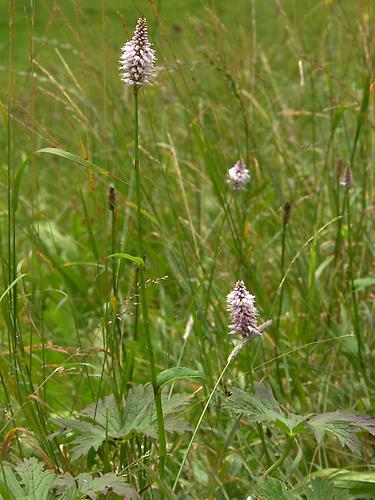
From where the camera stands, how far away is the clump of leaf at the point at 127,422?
904 mm

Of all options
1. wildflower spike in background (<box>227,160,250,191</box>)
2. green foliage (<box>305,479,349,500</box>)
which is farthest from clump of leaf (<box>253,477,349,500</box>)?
wildflower spike in background (<box>227,160,250,191</box>)

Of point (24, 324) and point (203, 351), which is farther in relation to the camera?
point (24, 324)

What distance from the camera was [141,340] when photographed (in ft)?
5.34

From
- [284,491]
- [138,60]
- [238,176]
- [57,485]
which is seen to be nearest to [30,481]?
[57,485]

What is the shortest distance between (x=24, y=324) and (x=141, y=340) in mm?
226

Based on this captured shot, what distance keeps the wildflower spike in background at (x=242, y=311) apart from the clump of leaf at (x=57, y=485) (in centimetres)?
19

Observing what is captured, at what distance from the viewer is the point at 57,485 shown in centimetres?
83

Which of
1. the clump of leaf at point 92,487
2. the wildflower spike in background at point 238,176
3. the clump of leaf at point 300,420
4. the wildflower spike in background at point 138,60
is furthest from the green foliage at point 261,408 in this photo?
the wildflower spike in background at point 238,176

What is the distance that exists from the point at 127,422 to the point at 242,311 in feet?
0.63

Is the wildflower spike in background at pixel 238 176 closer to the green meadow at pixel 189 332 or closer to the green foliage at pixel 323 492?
the green meadow at pixel 189 332

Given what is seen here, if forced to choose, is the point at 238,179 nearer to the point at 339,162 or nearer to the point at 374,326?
the point at 339,162

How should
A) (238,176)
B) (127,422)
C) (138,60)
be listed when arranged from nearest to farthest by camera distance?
1. (138,60)
2. (127,422)
3. (238,176)

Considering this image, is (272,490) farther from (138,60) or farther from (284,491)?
(138,60)

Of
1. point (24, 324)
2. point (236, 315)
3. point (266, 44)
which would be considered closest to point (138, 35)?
point (236, 315)
